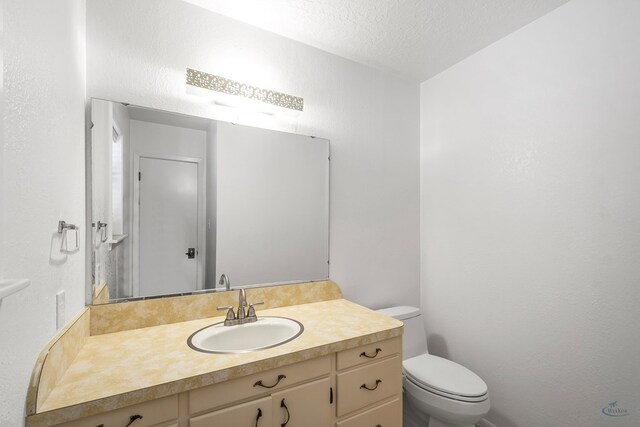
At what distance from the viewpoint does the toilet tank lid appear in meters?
2.02

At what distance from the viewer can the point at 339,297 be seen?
1931mm

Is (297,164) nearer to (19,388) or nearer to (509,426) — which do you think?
(19,388)

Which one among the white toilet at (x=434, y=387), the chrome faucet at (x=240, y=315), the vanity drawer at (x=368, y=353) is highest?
the chrome faucet at (x=240, y=315)

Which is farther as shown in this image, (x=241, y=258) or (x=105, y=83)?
(x=241, y=258)

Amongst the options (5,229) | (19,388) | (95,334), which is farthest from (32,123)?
(95,334)

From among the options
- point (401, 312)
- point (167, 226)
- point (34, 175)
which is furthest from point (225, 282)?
point (401, 312)

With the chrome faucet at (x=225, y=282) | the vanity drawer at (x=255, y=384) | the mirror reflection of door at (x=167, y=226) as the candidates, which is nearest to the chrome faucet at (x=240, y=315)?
the chrome faucet at (x=225, y=282)

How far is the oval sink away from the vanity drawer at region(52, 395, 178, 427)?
13.8 inches

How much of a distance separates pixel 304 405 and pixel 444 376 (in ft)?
3.26

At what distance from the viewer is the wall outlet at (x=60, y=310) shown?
96 cm

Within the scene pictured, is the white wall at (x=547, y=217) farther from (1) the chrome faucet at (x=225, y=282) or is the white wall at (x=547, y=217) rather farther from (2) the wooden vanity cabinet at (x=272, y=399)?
(1) the chrome faucet at (x=225, y=282)

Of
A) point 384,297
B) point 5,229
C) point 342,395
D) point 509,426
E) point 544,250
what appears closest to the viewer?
point 5,229

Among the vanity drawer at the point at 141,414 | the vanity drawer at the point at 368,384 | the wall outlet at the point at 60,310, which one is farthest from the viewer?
the vanity drawer at the point at 368,384

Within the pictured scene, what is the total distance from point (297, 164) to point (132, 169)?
0.90 m
